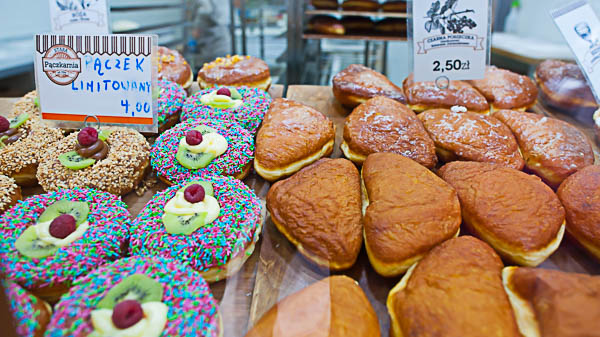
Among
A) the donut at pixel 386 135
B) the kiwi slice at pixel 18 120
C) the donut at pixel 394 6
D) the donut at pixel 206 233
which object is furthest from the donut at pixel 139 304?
the donut at pixel 394 6

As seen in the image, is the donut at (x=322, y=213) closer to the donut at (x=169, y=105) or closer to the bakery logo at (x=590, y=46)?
the donut at (x=169, y=105)

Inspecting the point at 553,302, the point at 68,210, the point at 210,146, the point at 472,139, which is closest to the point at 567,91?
the point at 472,139

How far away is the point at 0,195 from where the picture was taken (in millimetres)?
1817

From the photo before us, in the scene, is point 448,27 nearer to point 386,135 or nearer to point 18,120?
point 386,135

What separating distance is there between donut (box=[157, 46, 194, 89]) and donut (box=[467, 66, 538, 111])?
7.86ft

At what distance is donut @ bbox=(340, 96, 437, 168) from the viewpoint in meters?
2.14

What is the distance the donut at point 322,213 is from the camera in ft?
5.32

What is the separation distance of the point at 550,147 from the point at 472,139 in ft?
1.41

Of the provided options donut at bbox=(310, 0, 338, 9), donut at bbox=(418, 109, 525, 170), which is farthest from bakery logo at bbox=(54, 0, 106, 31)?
donut at bbox=(310, 0, 338, 9)

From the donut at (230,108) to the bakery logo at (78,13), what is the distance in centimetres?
92

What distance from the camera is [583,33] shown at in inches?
94.3

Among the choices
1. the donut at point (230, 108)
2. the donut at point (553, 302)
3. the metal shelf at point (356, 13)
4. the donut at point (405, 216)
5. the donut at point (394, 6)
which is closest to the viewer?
the donut at point (553, 302)

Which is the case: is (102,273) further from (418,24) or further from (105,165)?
(418,24)

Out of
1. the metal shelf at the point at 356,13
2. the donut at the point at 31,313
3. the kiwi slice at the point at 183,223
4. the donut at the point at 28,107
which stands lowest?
the donut at the point at 31,313
